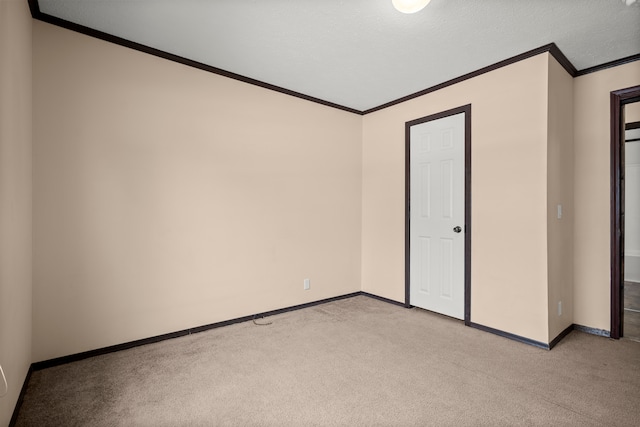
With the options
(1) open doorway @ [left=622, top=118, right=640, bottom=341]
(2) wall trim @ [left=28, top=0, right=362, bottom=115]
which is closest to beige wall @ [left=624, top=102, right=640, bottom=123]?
(1) open doorway @ [left=622, top=118, right=640, bottom=341]

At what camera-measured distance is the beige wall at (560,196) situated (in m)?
2.74

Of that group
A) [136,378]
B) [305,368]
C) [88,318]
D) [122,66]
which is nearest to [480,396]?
[305,368]

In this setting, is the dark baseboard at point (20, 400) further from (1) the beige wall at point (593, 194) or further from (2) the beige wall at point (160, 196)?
(1) the beige wall at point (593, 194)

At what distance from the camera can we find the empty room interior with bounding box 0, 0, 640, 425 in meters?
2.22

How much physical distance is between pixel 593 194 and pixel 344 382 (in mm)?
A: 2947

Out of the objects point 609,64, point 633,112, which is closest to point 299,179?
point 609,64

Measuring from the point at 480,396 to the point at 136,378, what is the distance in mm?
2314

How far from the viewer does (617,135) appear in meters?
2.90

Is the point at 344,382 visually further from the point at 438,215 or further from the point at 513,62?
the point at 513,62

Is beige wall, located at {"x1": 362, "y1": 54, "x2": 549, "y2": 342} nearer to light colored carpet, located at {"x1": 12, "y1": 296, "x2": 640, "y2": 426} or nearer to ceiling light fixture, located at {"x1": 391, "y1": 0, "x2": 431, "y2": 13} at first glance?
light colored carpet, located at {"x1": 12, "y1": 296, "x2": 640, "y2": 426}

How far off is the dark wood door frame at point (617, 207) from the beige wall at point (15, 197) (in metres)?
4.44

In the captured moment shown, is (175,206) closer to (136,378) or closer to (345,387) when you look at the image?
(136,378)

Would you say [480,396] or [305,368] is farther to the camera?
[305,368]

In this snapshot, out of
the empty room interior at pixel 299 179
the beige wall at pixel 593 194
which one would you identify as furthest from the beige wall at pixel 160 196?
the beige wall at pixel 593 194
